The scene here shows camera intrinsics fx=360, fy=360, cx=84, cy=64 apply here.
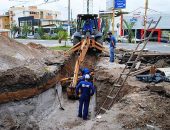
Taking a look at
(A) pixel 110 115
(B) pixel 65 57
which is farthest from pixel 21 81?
(B) pixel 65 57

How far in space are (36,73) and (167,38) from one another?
44.8 metres

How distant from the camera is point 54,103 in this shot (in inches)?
519

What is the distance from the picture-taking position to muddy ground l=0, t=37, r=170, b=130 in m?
9.03

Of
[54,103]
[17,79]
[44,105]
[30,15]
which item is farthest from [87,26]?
[30,15]

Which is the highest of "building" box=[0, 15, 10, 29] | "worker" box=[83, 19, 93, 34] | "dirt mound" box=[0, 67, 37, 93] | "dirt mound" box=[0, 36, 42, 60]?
"worker" box=[83, 19, 93, 34]

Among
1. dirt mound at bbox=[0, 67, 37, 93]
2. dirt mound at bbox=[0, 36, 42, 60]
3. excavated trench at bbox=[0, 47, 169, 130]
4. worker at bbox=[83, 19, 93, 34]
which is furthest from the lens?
worker at bbox=[83, 19, 93, 34]

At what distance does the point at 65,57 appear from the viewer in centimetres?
1891

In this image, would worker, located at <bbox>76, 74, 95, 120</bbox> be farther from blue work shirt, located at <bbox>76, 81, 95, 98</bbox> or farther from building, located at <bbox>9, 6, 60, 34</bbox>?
building, located at <bbox>9, 6, 60, 34</bbox>

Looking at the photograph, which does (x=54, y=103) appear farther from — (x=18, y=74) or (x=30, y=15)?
(x=30, y=15)

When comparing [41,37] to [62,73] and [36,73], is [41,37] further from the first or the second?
[36,73]

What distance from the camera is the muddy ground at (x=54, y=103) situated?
29.6 feet

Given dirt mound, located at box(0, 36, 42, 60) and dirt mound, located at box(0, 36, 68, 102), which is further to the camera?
dirt mound, located at box(0, 36, 42, 60)

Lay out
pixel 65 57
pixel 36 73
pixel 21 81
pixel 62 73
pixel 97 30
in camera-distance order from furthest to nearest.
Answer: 1. pixel 97 30
2. pixel 65 57
3. pixel 62 73
4. pixel 36 73
5. pixel 21 81

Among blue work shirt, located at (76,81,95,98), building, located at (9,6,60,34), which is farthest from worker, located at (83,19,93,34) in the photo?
building, located at (9,6,60,34)
